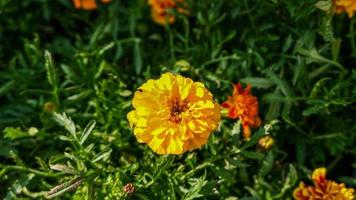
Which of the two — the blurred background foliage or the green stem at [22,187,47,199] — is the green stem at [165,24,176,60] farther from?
the green stem at [22,187,47,199]

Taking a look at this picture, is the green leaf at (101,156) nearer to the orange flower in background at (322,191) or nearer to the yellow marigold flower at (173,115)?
the yellow marigold flower at (173,115)

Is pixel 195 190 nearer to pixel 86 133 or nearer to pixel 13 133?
pixel 86 133

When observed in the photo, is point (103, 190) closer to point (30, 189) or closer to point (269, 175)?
point (30, 189)

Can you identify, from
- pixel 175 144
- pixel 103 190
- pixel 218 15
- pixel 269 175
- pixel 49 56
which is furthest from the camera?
pixel 218 15

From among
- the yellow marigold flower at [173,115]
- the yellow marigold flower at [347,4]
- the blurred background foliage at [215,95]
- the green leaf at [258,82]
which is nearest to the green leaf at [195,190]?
the blurred background foliage at [215,95]

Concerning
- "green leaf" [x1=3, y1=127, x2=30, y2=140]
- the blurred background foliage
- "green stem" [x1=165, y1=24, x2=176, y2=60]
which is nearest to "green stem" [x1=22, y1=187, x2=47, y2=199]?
the blurred background foliage

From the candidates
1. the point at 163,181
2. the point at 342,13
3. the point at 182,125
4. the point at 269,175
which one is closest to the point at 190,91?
the point at 182,125

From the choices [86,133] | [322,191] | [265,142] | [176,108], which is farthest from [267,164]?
[86,133]
